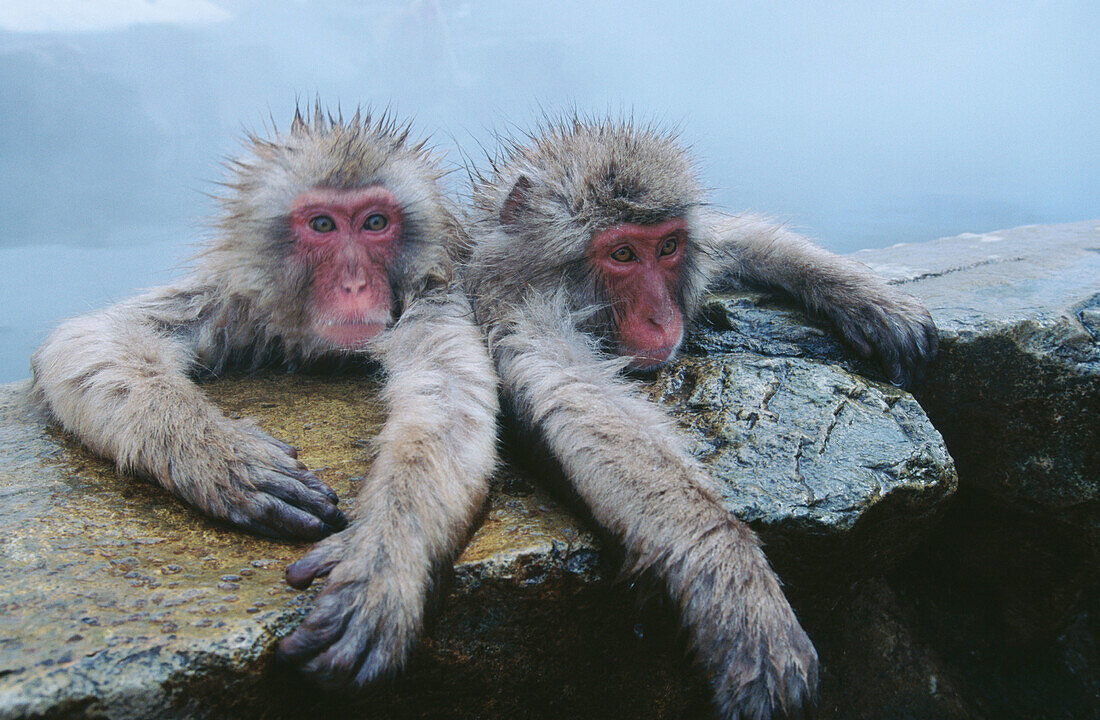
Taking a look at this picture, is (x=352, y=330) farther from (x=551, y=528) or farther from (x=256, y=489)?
(x=551, y=528)

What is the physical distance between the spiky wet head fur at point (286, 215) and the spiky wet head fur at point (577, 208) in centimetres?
26

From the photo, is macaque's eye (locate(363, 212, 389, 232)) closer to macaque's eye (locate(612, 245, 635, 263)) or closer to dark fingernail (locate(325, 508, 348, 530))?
macaque's eye (locate(612, 245, 635, 263))

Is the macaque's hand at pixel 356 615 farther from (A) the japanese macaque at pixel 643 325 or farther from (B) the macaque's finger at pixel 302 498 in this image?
(A) the japanese macaque at pixel 643 325

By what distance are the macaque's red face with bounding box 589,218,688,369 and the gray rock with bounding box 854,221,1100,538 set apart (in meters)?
1.15

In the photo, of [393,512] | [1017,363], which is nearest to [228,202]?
[393,512]

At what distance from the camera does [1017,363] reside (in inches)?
112

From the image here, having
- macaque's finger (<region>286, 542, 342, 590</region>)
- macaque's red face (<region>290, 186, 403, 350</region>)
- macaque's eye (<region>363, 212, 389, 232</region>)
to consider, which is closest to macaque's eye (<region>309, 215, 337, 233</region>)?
macaque's red face (<region>290, 186, 403, 350</region>)

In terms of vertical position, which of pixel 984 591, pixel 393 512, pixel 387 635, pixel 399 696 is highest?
pixel 393 512

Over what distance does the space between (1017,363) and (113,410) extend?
10.3 feet

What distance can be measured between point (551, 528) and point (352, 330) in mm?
1170

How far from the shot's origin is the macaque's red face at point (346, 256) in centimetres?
272

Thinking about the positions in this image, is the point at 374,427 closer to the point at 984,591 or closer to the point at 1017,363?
the point at 1017,363

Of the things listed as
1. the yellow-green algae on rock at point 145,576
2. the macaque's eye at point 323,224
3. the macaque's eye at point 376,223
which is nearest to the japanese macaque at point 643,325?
the yellow-green algae on rock at point 145,576

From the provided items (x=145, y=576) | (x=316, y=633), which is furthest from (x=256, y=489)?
(x=316, y=633)
